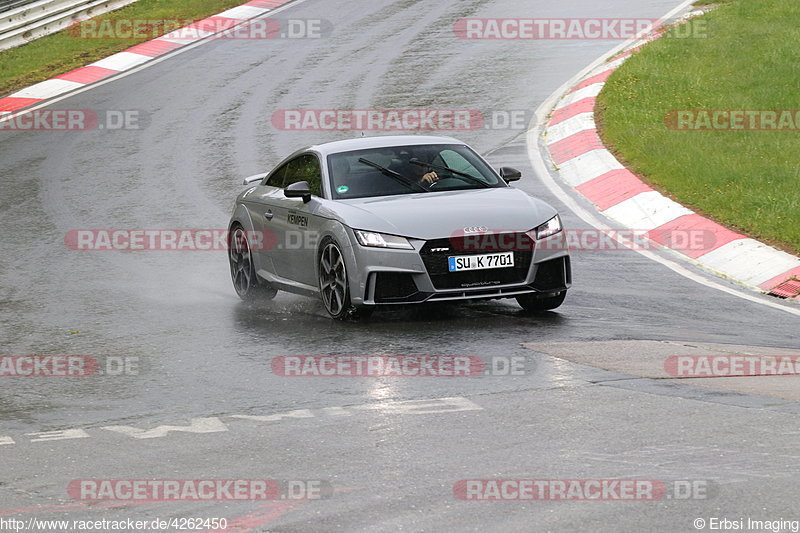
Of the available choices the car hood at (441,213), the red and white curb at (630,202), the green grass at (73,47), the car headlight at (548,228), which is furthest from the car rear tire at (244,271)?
the green grass at (73,47)

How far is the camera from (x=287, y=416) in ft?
25.7

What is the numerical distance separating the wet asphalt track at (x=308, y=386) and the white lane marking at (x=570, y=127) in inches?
20.9

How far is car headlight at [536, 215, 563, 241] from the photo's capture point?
1048cm

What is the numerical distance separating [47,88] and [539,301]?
1585cm

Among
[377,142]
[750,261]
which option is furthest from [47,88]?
[750,261]

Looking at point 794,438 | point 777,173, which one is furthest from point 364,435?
point 777,173

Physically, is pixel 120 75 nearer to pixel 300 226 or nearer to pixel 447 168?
pixel 300 226

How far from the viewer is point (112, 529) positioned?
18.9 ft

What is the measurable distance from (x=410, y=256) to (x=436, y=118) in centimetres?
1014

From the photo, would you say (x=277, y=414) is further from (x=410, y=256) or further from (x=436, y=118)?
(x=436, y=118)

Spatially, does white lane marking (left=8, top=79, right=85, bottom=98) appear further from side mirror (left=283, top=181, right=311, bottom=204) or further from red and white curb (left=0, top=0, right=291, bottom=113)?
side mirror (left=283, top=181, right=311, bottom=204)

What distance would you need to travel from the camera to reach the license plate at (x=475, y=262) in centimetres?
1023

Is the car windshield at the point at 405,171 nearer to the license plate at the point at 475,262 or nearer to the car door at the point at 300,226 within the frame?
the car door at the point at 300,226

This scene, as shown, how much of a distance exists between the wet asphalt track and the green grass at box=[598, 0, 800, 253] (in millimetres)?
1410
